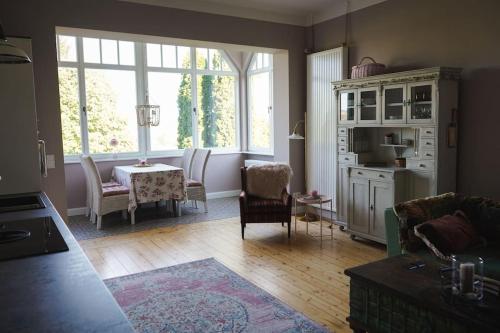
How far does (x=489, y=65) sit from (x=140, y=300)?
12.2ft

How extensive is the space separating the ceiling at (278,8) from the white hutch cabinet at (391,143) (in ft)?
3.78

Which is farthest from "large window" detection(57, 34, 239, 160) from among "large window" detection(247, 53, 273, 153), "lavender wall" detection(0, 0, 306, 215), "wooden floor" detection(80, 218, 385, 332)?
"wooden floor" detection(80, 218, 385, 332)

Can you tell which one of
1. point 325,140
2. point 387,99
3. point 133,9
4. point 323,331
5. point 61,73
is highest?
point 133,9

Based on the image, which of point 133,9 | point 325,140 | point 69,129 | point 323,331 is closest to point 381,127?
point 325,140

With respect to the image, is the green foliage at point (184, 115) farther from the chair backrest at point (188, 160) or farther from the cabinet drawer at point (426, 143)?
the cabinet drawer at point (426, 143)

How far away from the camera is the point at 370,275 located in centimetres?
219

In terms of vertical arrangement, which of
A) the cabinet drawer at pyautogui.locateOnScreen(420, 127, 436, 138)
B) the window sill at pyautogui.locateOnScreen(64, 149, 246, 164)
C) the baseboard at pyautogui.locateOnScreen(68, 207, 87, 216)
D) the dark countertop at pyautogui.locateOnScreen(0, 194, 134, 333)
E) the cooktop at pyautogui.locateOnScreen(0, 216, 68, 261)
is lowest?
the baseboard at pyautogui.locateOnScreen(68, 207, 87, 216)

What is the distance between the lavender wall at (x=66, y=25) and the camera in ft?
13.5

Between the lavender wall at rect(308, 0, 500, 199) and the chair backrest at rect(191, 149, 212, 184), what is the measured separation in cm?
309

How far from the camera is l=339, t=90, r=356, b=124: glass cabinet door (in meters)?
4.79

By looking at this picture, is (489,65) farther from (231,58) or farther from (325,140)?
(231,58)

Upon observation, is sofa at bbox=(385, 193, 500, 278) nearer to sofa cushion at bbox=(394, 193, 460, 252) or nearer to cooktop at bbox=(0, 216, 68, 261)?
sofa cushion at bbox=(394, 193, 460, 252)

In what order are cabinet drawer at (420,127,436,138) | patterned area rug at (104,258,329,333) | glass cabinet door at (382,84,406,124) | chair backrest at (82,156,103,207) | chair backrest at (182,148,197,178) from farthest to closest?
chair backrest at (182,148,197,178) → chair backrest at (82,156,103,207) → glass cabinet door at (382,84,406,124) → cabinet drawer at (420,127,436,138) → patterned area rug at (104,258,329,333)

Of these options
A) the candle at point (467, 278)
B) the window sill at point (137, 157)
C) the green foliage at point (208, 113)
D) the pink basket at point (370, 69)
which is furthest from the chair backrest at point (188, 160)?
the candle at point (467, 278)
